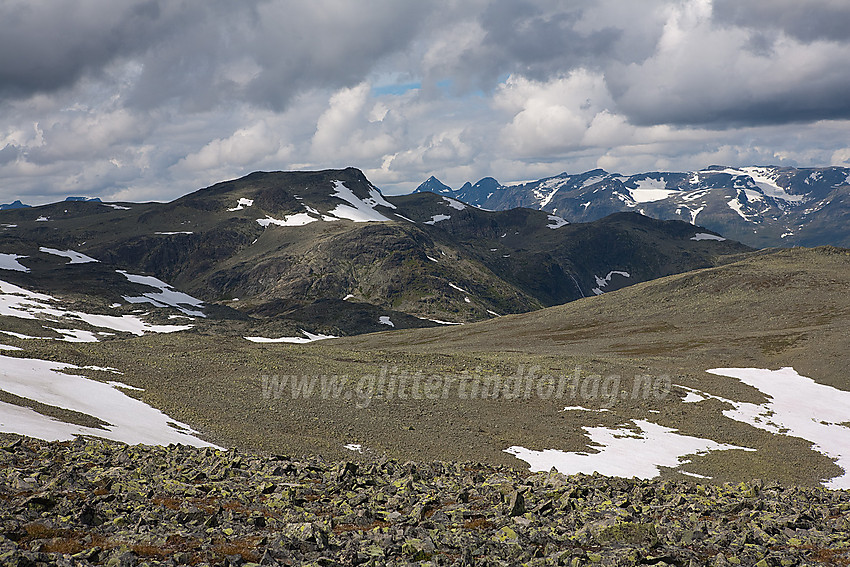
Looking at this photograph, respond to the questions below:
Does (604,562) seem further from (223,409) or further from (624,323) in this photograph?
(624,323)

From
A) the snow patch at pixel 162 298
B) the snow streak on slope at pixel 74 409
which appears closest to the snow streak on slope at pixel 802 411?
the snow streak on slope at pixel 74 409

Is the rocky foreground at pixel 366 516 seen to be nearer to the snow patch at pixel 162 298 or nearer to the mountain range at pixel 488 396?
the mountain range at pixel 488 396

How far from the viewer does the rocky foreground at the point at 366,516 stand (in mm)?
15273

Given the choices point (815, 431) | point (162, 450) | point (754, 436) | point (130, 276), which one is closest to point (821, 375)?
point (815, 431)

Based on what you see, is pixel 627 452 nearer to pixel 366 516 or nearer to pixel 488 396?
pixel 488 396

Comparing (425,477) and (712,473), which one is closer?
(425,477)

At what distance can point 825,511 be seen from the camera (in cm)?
2105

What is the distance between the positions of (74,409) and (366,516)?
29.9 metres

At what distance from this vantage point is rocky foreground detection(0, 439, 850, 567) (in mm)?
15273

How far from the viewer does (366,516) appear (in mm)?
19031

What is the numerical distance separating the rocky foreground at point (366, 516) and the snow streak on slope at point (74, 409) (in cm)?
639

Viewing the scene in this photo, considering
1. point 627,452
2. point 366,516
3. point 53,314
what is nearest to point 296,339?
point 53,314

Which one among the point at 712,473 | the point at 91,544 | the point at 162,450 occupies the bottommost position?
the point at 712,473

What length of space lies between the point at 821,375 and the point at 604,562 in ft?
257
